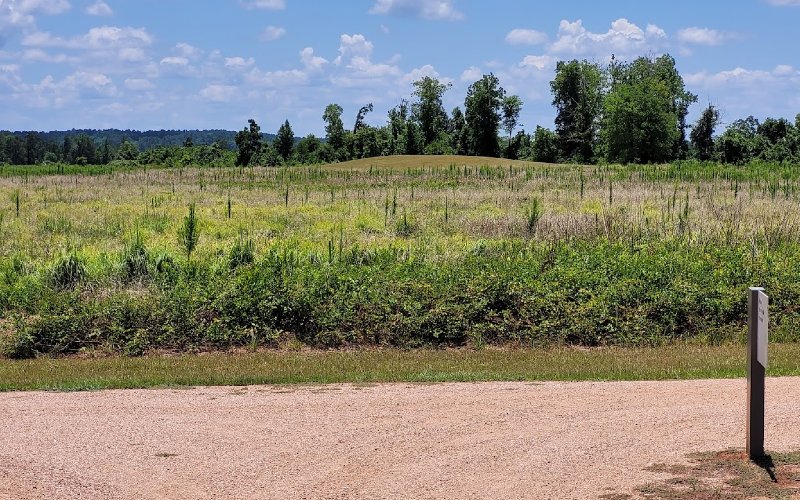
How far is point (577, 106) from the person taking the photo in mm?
117688

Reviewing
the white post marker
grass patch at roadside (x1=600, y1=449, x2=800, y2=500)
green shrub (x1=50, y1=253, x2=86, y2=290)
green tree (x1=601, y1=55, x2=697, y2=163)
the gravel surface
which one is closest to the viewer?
grass patch at roadside (x1=600, y1=449, x2=800, y2=500)

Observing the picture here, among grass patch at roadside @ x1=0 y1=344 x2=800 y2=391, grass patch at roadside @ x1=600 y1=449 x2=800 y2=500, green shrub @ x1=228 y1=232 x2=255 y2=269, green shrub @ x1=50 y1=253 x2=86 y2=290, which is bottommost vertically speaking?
grass patch at roadside @ x1=0 y1=344 x2=800 y2=391

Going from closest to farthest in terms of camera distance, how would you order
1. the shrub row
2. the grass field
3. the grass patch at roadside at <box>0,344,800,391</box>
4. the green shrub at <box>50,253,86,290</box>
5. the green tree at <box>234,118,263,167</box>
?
the grass patch at roadside at <box>0,344,800,391</box> → the shrub row → the grass field → the green shrub at <box>50,253,86,290</box> → the green tree at <box>234,118,263,167</box>

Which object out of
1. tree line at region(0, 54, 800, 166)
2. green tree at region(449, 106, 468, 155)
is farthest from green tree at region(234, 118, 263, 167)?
green tree at region(449, 106, 468, 155)

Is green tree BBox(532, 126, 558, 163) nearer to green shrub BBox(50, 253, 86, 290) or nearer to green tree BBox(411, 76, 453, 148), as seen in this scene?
green tree BBox(411, 76, 453, 148)

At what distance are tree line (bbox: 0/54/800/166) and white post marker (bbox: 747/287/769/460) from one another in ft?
292

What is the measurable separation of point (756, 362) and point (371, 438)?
10.8 ft

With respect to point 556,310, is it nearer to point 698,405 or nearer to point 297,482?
point 698,405

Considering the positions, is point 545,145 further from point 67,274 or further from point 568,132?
point 67,274

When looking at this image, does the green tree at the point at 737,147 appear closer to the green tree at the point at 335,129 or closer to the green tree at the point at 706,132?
the green tree at the point at 706,132

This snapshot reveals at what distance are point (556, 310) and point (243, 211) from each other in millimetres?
20186

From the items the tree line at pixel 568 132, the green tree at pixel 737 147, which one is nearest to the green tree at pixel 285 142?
the tree line at pixel 568 132

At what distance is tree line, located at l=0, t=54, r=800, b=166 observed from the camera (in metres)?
97.6

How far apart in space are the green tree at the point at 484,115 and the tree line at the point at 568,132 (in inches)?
5.0
